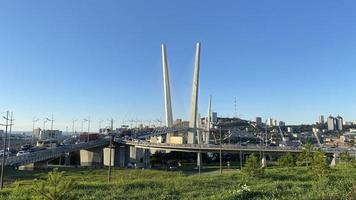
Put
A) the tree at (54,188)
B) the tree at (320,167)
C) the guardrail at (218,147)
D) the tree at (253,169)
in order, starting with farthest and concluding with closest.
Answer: the guardrail at (218,147), the tree at (253,169), the tree at (320,167), the tree at (54,188)

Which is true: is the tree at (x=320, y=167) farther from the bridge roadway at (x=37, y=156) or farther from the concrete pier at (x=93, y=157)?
the concrete pier at (x=93, y=157)

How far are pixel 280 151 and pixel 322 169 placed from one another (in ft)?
203

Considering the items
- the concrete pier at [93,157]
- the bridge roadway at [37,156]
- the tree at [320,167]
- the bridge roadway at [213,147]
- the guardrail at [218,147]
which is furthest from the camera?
the concrete pier at [93,157]

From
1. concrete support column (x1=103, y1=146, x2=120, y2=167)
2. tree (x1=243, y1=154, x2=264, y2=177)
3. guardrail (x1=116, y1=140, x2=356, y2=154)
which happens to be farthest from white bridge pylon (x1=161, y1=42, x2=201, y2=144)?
tree (x1=243, y1=154, x2=264, y2=177)

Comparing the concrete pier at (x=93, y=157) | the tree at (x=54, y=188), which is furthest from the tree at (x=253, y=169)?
the concrete pier at (x=93, y=157)

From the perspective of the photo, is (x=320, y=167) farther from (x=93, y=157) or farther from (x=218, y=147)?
(x=93, y=157)

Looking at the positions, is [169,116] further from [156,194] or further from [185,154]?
[156,194]

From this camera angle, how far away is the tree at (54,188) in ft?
36.6

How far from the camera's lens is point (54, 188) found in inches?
445

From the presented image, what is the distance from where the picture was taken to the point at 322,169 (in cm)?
2636

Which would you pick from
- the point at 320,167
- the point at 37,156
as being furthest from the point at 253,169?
the point at 37,156

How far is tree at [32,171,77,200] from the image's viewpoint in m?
11.2

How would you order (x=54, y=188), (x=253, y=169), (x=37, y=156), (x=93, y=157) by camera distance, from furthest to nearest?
(x=93, y=157) < (x=37, y=156) < (x=253, y=169) < (x=54, y=188)

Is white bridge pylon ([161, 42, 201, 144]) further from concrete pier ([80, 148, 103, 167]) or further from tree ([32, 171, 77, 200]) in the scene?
tree ([32, 171, 77, 200])
